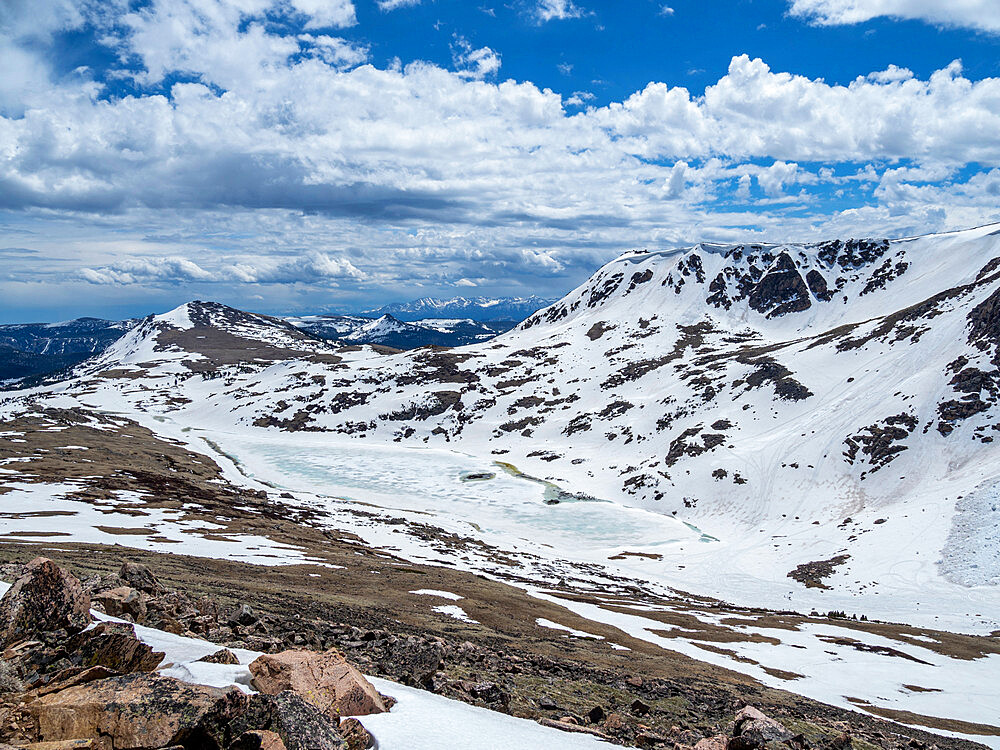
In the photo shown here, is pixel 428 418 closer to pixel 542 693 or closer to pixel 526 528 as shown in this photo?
pixel 526 528

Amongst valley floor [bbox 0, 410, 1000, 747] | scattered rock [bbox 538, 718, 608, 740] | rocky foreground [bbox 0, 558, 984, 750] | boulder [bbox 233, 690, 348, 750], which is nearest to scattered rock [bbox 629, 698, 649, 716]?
rocky foreground [bbox 0, 558, 984, 750]

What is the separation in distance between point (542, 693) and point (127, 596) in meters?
11.6

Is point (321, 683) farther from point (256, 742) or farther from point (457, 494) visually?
point (457, 494)

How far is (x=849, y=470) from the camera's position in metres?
78.9

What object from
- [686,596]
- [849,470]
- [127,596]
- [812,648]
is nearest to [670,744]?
[127,596]

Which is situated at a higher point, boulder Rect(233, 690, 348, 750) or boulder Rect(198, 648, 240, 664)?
boulder Rect(233, 690, 348, 750)

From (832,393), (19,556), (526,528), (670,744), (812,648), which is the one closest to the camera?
(670,744)

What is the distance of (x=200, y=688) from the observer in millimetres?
7605

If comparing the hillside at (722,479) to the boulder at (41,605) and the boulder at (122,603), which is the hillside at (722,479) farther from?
the boulder at (41,605)

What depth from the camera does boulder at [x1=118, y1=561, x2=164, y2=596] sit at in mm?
16953

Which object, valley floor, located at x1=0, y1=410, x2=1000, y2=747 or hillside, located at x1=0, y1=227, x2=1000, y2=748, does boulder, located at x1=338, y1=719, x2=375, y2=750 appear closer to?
valley floor, located at x1=0, y1=410, x2=1000, y2=747

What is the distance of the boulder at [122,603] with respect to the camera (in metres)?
13.5

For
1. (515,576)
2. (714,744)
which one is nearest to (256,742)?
(714,744)

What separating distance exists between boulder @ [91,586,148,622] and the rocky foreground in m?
0.03
